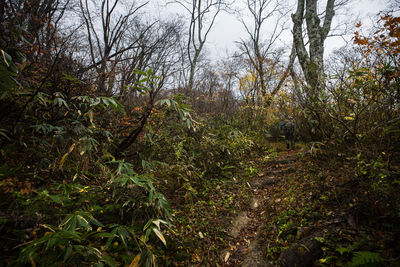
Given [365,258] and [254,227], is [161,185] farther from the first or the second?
[365,258]

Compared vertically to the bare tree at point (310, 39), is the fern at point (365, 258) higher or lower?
lower

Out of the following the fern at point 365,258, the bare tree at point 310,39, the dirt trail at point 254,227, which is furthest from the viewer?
the bare tree at point 310,39

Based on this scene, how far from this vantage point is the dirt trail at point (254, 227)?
2254mm

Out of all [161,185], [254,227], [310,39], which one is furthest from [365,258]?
[310,39]

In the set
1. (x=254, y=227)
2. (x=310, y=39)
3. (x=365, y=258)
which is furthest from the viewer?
(x=310, y=39)

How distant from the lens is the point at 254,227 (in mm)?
2801

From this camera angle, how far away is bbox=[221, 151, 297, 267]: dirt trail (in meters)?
2.25

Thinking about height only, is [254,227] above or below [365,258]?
below

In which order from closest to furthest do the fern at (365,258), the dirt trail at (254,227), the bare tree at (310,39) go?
the fern at (365,258)
the dirt trail at (254,227)
the bare tree at (310,39)

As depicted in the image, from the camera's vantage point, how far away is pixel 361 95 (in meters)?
2.91

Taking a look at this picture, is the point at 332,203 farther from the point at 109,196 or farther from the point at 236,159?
the point at 109,196

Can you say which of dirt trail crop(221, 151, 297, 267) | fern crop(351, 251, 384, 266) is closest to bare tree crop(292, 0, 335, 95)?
dirt trail crop(221, 151, 297, 267)

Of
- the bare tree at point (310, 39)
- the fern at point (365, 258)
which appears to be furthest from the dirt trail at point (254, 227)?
the bare tree at point (310, 39)

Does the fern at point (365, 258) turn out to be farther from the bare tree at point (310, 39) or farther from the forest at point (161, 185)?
the bare tree at point (310, 39)
